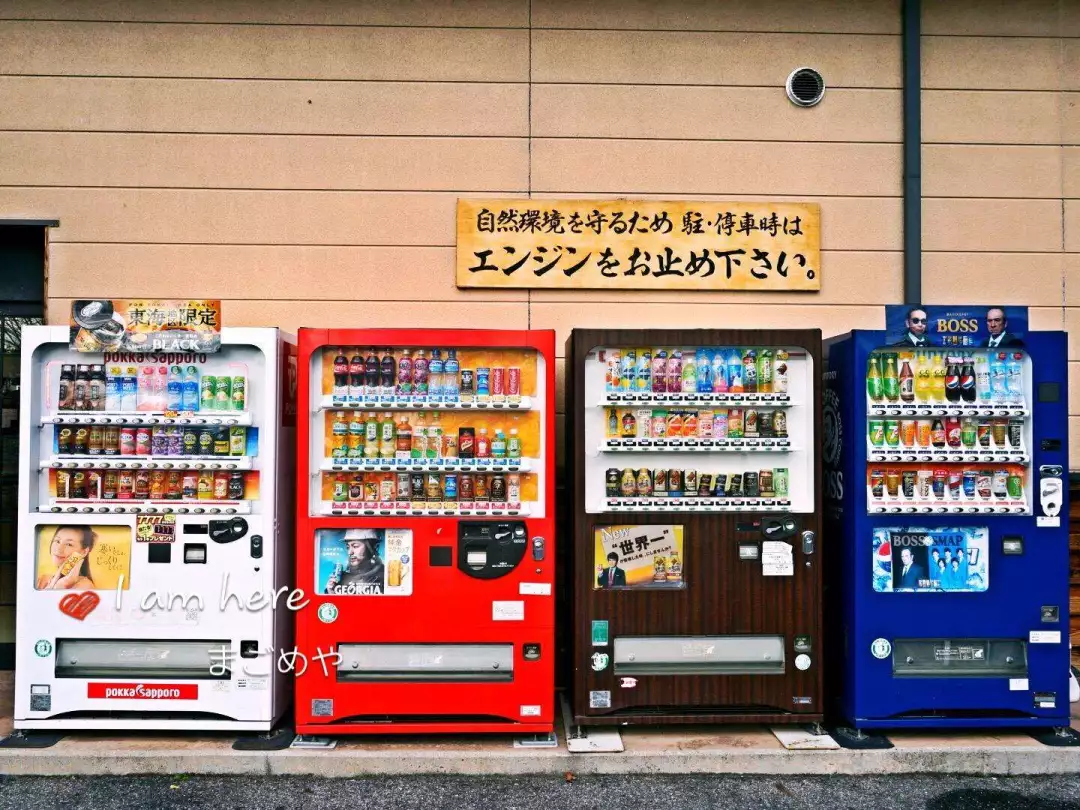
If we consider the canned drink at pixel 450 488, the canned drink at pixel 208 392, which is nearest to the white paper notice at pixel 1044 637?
the canned drink at pixel 450 488

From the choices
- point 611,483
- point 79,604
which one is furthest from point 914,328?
point 79,604

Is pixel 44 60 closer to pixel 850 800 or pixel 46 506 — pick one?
pixel 46 506

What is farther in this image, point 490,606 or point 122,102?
point 122,102

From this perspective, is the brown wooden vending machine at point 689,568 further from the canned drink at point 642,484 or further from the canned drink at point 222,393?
the canned drink at point 222,393

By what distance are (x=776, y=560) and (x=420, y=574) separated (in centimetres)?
180

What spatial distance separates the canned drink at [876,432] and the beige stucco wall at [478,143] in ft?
3.77

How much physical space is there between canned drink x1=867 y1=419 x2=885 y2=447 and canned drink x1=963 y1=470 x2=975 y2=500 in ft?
1.61

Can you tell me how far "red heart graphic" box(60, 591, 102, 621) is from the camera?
3.70 m

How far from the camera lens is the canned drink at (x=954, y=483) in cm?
386

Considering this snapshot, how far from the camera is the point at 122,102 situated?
4738 millimetres

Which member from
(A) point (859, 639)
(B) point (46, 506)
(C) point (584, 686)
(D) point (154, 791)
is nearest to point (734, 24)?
(A) point (859, 639)

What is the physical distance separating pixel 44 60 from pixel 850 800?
6197 millimetres

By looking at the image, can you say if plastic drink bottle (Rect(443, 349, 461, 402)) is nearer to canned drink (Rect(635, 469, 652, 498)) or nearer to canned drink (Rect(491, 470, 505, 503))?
canned drink (Rect(491, 470, 505, 503))

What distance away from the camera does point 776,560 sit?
379 centimetres
